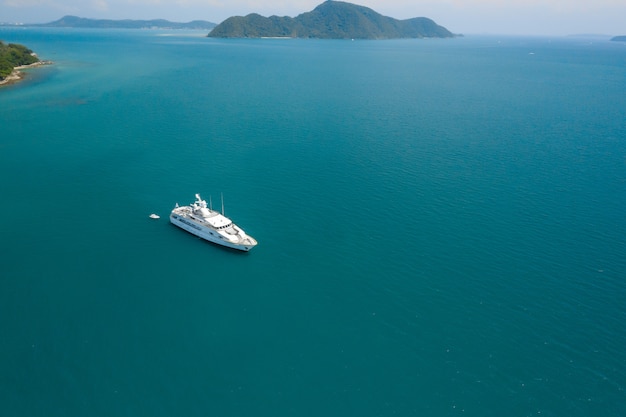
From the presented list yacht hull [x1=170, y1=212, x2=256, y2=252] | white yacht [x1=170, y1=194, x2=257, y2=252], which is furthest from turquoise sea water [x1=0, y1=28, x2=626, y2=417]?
white yacht [x1=170, y1=194, x2=257, y2=252]

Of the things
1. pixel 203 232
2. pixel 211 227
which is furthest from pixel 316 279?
pixel 203 232

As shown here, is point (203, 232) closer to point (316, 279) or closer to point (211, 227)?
point (211, 227)

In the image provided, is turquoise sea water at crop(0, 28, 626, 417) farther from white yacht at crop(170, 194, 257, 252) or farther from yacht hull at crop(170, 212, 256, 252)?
white yacht at crop(170, 194, 257, 252)

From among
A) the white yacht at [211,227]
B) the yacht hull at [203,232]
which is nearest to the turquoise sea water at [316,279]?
the yacht hull at [203,232]

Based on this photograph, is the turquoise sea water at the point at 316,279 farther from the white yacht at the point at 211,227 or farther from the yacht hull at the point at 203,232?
the white yacht at the point at 211,227

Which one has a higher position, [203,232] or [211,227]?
[211,227]

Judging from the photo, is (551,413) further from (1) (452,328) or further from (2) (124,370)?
(2) (124,370)
